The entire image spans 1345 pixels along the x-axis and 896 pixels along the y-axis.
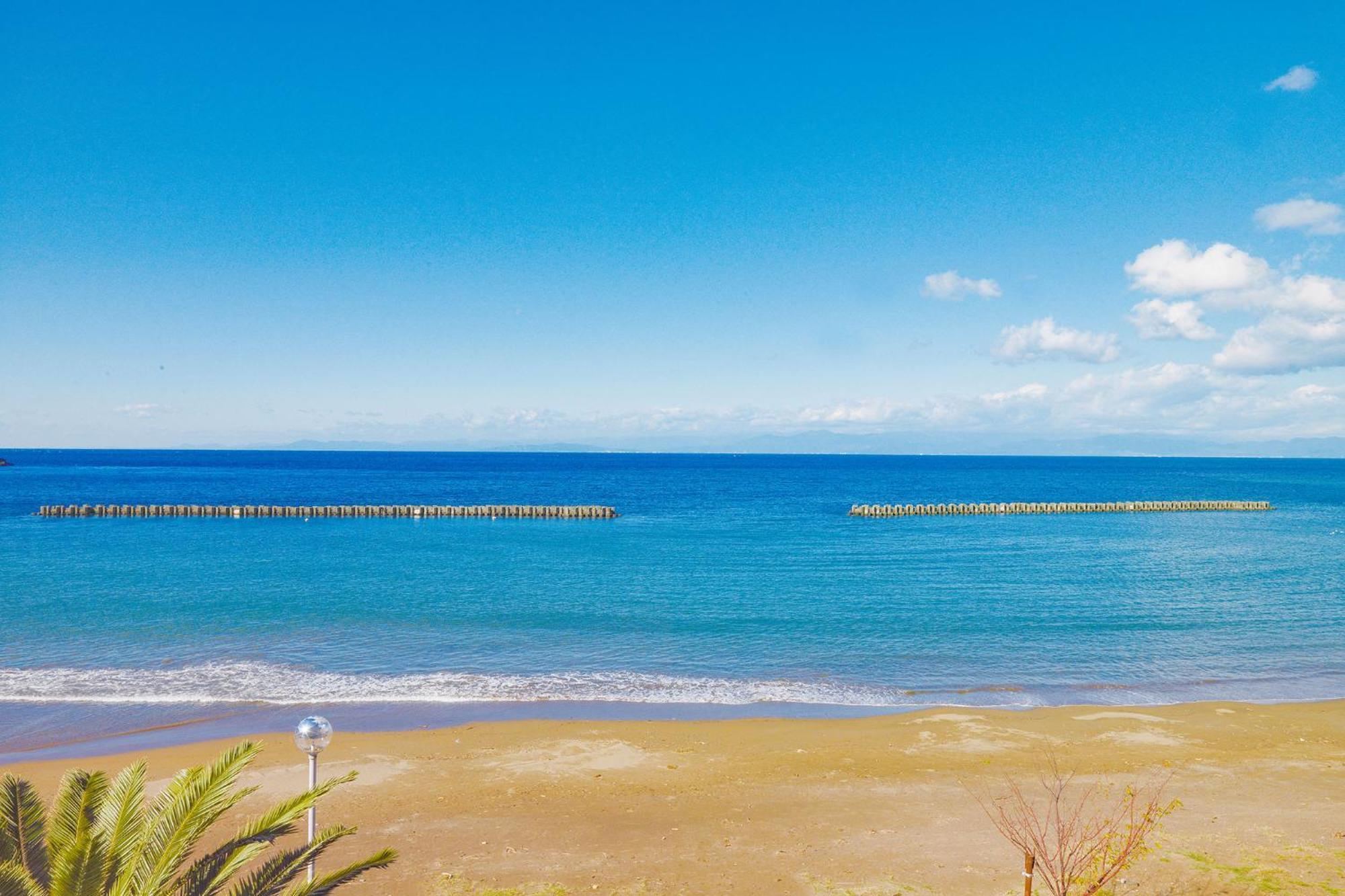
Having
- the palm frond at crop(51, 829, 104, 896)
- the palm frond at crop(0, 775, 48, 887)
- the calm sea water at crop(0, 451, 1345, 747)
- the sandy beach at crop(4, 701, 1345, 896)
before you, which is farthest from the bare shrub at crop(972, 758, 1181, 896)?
the palm frond at crop(0, 775, 48, 887)

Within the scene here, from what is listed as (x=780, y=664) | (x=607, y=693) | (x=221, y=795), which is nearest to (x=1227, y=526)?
(x=780, y=664)

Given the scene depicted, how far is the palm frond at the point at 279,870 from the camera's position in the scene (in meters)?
7.96

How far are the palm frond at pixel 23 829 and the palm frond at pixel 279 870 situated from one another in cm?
187

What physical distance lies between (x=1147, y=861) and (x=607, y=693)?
13.3m

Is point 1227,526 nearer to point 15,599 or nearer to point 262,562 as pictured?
point 262,562

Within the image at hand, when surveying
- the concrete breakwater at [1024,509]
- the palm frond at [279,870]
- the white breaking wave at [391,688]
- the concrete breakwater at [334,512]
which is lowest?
the white breaking wave at [391,688]

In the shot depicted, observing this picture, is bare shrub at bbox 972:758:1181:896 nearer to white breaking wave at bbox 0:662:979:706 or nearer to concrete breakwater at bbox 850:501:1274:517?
white breaking wave at bbox 0:662:979:706

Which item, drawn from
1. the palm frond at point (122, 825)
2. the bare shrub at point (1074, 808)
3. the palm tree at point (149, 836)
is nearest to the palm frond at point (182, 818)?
the palm tree at point (149, 836)

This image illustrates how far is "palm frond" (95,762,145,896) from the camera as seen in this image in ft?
24.1

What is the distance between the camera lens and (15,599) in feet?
112

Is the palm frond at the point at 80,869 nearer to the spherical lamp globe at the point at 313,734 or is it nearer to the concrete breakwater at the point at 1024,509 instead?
the spherical lamp globe at the point at 313,734

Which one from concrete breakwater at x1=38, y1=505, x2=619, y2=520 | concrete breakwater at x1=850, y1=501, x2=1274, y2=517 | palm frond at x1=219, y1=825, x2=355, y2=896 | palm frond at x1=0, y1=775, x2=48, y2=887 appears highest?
palm frond at x1=0, y1=775, x2=48, y2=887

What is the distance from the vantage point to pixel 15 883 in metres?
7.05

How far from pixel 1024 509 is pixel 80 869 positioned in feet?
286
